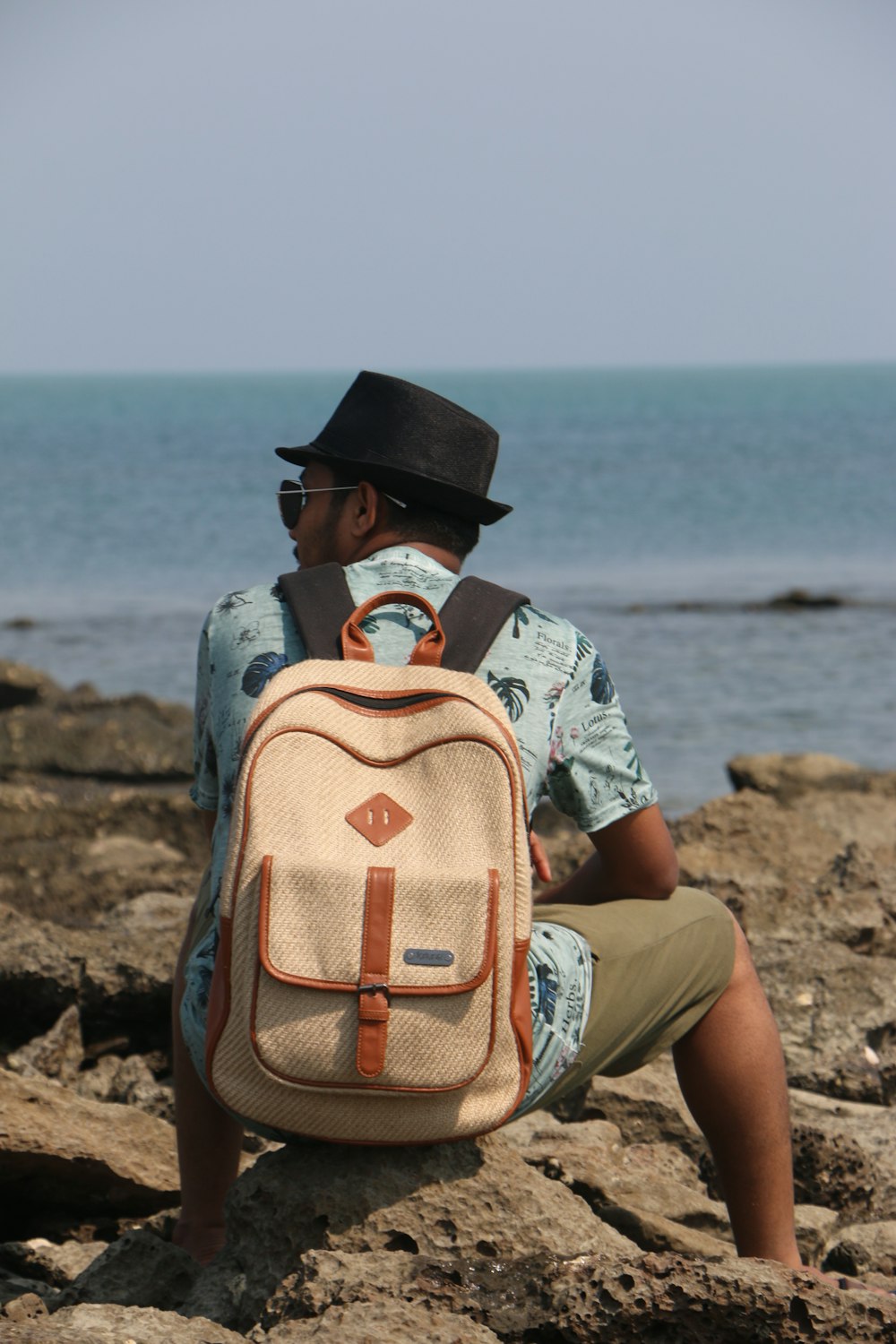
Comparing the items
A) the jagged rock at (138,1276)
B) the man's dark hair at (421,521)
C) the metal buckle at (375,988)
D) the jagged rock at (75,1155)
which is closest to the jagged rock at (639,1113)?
the jagged rock at (75,1155)

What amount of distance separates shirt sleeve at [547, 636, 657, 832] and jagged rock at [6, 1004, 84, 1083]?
1.75 metres

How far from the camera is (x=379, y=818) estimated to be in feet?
7.96

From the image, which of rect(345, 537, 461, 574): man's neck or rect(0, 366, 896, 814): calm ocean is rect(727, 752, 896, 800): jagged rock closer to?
rect(0, 366, 896, 814): calm ocean

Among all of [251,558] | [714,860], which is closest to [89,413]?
[251,558]

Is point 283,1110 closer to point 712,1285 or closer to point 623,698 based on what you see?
point 712,1285

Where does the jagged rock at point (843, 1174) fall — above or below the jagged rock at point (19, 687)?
above

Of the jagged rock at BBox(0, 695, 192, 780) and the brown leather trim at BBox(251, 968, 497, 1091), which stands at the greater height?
the brown leather trim at BBox(251, 968, 497, 1091)

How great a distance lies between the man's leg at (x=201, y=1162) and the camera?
287cm

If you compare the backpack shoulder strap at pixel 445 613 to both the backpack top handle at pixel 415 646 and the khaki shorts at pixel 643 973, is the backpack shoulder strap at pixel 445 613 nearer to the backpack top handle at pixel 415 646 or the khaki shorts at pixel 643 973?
the backpack top handle at pixel 415 646

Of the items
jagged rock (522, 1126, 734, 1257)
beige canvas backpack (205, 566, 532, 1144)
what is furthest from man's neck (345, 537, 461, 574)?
jagged rock (522, 1126, 734, 1257)

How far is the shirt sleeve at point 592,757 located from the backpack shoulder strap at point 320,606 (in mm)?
380

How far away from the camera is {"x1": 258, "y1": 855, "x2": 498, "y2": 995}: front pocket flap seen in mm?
2350

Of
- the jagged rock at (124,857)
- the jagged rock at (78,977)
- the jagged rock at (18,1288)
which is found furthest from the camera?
the jagged rock at (124,857)

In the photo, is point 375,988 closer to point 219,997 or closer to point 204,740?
point 219,997
